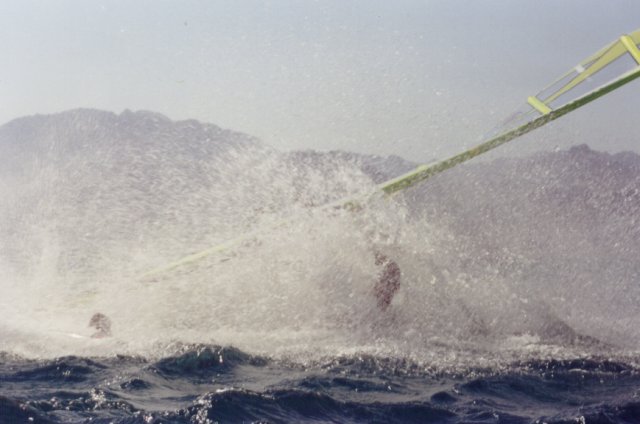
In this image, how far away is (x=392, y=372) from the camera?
273 inches

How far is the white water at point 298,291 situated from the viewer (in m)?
8.23

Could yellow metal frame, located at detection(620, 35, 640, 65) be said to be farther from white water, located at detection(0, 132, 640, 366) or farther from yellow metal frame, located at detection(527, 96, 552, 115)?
white water, located at detection(0, 132, 640, 366)

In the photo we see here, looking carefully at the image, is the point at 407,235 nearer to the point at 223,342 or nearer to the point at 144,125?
the point at 223,342

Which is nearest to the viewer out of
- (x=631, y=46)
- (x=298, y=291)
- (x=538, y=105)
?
(x=298, y=291)

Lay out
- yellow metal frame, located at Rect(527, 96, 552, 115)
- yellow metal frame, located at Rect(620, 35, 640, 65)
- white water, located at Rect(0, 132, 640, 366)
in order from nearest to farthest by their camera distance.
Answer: white water, located at Rect(0, 132, 640, 366) → yellow metal frame, located at Rect(620, 35, 640, 65) → yellow metal frame, located at Rect(527, 96, 552, 115)

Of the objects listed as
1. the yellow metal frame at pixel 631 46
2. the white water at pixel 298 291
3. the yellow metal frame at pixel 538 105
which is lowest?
the white water at pixel 298 291

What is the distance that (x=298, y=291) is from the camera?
31.8 ft

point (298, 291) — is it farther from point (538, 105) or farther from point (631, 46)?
point (631, 46)

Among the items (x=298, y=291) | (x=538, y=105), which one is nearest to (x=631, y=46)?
(x=538, y=105)

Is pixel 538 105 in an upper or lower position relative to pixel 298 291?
upper

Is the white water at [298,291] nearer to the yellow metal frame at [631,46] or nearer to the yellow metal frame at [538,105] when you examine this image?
the yellow metal frame at [538,105]

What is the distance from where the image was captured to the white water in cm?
823

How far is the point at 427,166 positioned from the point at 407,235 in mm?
966

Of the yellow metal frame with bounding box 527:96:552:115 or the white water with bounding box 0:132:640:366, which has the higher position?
the yellow metal frame with bounding box 527:96:552:115
